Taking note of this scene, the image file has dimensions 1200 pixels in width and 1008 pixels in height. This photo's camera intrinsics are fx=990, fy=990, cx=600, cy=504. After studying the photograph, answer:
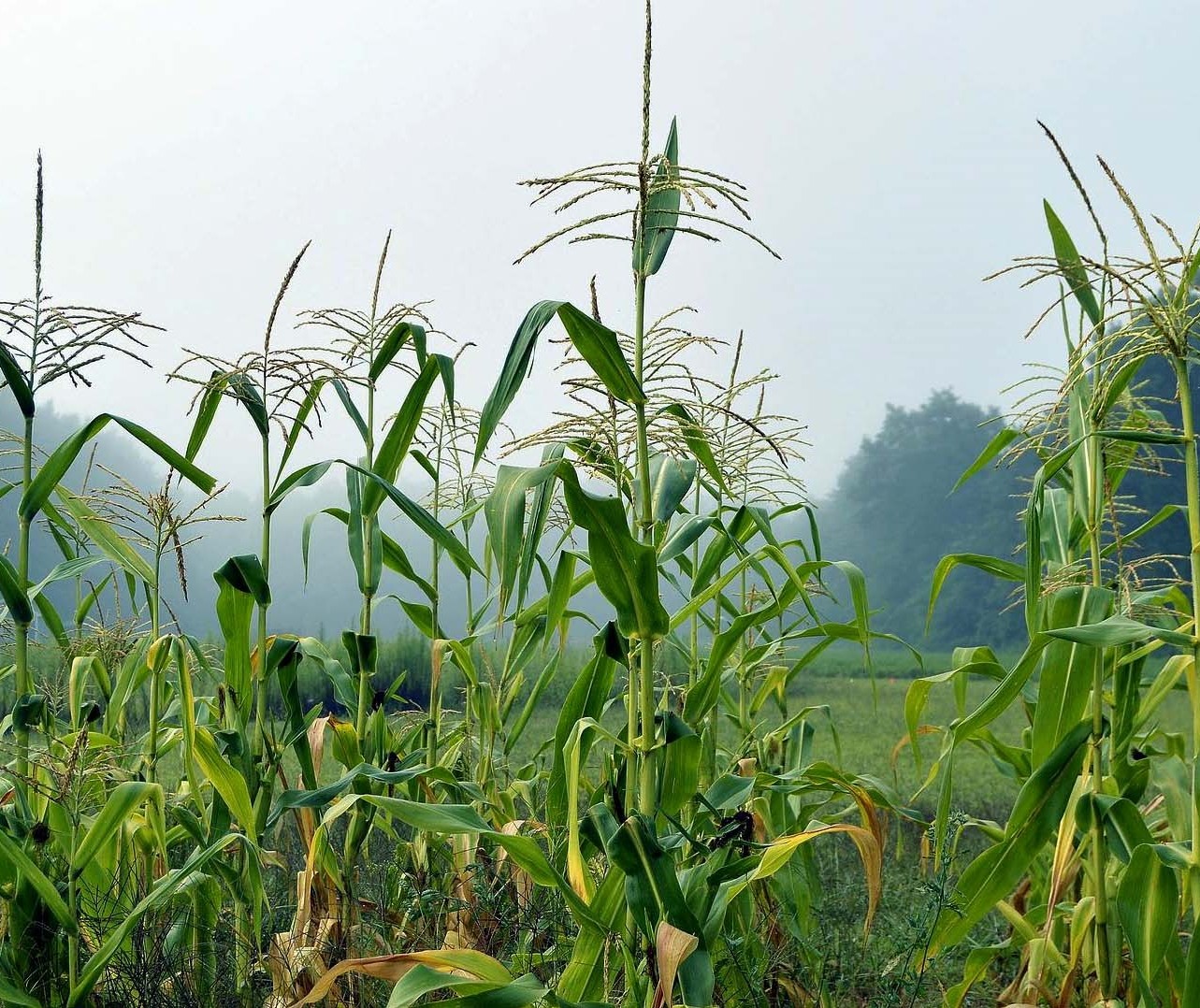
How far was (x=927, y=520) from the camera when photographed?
21797mm

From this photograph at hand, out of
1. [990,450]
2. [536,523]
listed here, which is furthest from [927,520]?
[536,523]

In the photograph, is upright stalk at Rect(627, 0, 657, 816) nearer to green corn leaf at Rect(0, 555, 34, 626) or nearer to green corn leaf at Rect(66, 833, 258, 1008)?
green corn leaf at Rect(66, 833, 258, 1008)

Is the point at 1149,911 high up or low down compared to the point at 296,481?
down

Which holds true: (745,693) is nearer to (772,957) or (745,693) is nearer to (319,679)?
(772,957)

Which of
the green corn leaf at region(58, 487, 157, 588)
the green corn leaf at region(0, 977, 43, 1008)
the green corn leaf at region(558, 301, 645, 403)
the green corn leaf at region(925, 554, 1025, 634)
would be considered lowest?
the green corn leaf at region(0, 977, 43, 1008)

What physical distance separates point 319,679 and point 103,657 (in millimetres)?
4643

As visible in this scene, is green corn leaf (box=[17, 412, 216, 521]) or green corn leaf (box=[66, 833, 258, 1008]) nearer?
green corn leaf (box=[66, 833, 258, 1008])

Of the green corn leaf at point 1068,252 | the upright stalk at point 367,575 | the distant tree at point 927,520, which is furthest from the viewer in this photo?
the distant tree at point 927,520

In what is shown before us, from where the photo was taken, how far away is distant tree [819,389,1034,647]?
18172mm

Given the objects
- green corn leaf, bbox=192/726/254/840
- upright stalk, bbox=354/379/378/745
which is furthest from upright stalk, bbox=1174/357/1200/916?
green corn leaf, bbox=192/726/254/840

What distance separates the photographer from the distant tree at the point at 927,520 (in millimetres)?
18172

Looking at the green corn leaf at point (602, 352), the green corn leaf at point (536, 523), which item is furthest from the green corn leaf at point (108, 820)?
the green corn leaf at point (602, 352)

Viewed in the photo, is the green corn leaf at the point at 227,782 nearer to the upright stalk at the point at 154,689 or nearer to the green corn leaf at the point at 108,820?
the green corn leaf at the point at 108,820

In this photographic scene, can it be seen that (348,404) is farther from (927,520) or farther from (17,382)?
(927,520)
